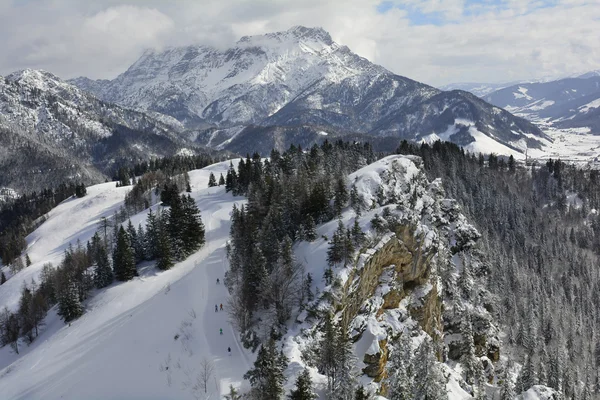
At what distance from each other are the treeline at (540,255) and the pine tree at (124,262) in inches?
2585

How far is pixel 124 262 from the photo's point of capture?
77.1 m

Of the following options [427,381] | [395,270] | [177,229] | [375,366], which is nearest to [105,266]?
[177,229]

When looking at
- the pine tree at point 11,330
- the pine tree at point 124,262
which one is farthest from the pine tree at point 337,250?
the pine tree at point 11,330

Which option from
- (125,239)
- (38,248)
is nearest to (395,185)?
(125,239)

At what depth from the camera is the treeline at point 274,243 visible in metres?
54.5

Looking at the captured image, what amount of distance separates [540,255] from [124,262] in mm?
125058

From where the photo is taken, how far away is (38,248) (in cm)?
13900

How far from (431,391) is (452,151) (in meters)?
138

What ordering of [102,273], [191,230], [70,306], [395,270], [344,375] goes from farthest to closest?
[191,230]
[102,273]
[70,306]
[395,270]
[344,375]

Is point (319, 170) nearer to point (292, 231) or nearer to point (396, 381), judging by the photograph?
point (292, 231)

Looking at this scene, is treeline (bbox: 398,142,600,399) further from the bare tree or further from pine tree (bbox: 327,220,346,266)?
the bare tree

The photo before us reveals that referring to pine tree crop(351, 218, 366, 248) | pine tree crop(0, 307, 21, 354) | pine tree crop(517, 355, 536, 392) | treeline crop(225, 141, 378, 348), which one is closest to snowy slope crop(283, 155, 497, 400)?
pine tree crop(351, 218, 366, 248)

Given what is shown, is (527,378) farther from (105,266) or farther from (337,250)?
(105,266)

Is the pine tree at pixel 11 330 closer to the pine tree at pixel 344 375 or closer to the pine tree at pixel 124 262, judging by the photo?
the pine tree at pixel 124 262
